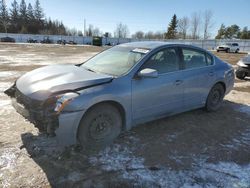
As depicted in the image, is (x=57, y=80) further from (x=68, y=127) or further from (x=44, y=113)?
(x=68, y=127)

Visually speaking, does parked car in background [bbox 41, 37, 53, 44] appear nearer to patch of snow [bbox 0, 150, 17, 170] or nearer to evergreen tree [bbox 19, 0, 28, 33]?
evergreen tree [bbox 19, 0, 28, 33]

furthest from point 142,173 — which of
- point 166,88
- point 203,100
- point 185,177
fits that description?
point 203,100

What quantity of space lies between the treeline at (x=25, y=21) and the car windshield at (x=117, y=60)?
87353 mm

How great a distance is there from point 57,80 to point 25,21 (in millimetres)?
97695

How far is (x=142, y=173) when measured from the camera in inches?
120

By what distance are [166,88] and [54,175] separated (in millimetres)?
2365

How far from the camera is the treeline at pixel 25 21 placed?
8503cm

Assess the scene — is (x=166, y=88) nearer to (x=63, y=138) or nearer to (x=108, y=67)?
(x=108, y=67)

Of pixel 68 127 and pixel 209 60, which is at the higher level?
pixel 209 60

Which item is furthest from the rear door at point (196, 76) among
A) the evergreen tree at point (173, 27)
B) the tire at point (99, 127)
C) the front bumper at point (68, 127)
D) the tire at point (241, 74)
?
the evergreen tree at point (173, 27)

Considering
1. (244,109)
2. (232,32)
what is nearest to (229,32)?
(232,32)

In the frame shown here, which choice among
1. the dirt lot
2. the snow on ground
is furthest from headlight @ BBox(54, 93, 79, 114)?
the snow on ground

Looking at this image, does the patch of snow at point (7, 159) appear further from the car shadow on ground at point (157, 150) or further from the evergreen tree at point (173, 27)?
the evergreen tree at point (173, 27)

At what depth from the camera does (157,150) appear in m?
3.68
